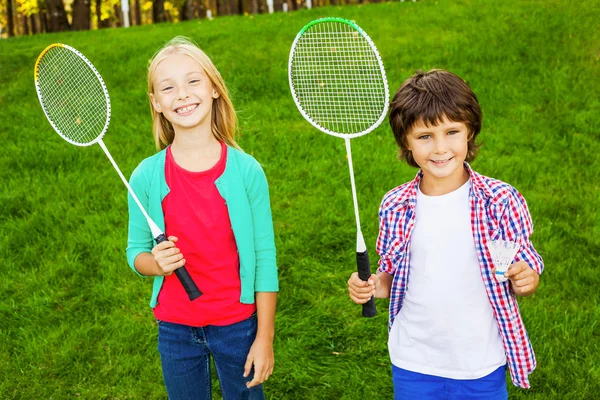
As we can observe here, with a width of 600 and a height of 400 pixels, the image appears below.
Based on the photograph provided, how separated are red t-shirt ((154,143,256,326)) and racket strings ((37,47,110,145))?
2.66 feet

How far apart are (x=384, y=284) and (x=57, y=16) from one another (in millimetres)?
19036

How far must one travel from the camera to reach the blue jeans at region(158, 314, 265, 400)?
2646 mm

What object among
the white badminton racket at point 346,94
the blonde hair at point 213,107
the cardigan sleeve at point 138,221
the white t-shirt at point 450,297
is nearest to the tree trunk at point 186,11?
the white badminton racket at point 346,94

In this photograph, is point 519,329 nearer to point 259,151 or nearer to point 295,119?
point 259,151

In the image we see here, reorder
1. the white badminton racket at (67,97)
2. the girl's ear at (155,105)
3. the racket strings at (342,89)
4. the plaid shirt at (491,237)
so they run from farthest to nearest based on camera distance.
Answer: the white badminton racket at (67,97) < the racket strings at (342,89) < the girl's ear at (155,105) < the plaid shirt at (491,237)

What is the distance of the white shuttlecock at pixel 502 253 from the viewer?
2199mm

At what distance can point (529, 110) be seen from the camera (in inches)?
278

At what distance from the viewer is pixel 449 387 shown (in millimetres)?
2504

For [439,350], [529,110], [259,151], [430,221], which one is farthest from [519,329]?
[529,110]

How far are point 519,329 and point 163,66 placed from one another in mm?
1642

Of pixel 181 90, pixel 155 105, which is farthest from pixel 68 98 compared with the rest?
pixel 181 90

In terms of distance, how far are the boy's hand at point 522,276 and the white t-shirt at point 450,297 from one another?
0.18 metres

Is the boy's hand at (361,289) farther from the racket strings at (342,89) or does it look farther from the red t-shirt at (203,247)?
the racket strings at (342,89)

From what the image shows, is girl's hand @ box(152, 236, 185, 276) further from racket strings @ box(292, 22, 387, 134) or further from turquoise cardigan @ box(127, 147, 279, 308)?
racket strings @ box(292, 22, 387, 134)
